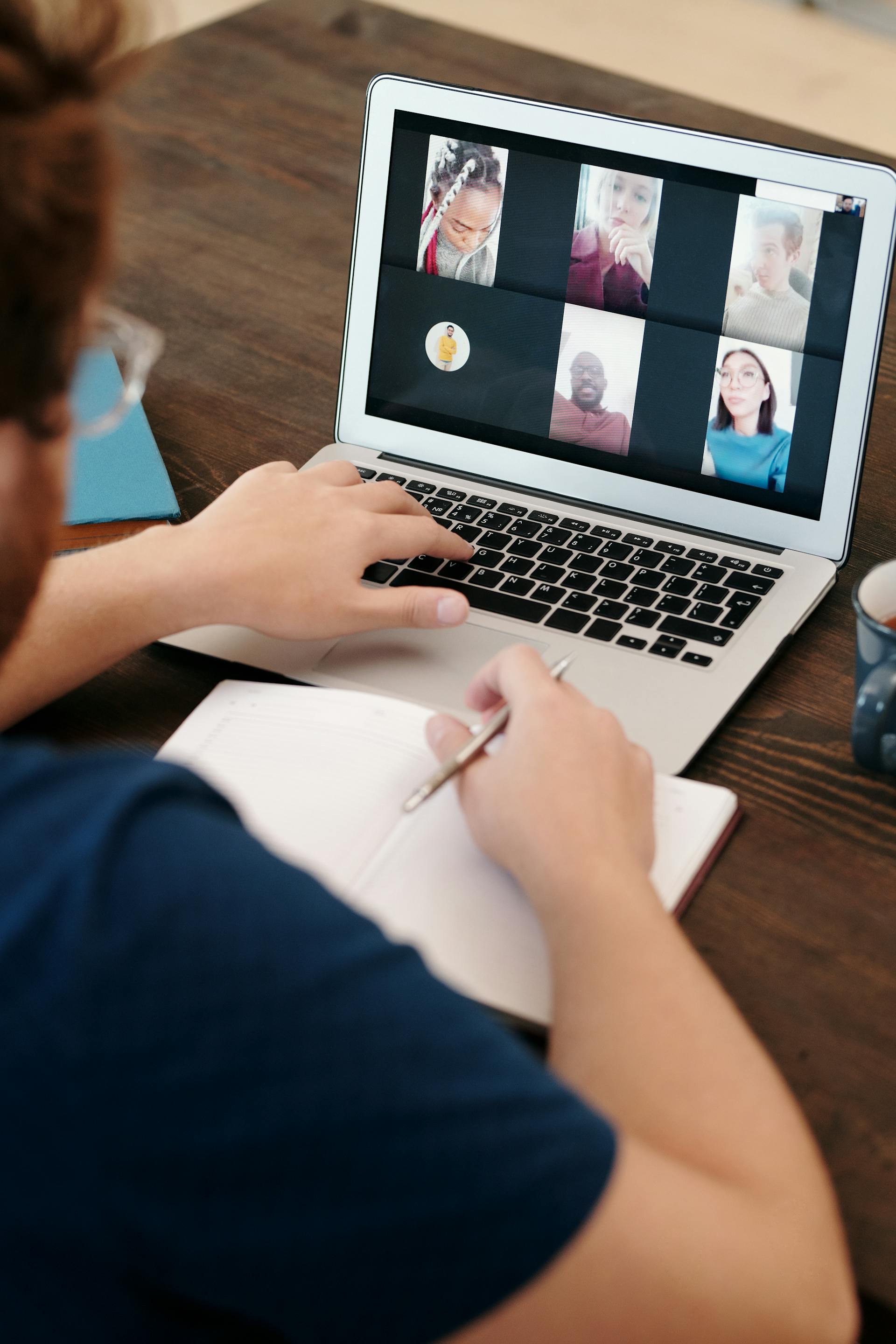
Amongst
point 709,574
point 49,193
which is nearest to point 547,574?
point 709,574

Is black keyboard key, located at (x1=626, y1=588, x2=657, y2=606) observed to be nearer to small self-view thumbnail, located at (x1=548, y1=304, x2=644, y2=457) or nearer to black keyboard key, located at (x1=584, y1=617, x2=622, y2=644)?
black keyboard key, located at (x1=584, y1=617, x2=622, y2=644)

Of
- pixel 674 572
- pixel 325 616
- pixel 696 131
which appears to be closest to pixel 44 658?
pixel 325 616

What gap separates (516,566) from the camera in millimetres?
1002

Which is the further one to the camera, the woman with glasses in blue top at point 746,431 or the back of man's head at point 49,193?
the woman with glasses in blue top at point 746,431

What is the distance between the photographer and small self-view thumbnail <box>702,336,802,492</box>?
954 millimetres

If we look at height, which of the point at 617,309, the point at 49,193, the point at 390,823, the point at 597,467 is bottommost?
the point at 390,823

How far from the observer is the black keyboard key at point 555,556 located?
3.29 ft

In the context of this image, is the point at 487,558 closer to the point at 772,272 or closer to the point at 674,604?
the point at 674,604

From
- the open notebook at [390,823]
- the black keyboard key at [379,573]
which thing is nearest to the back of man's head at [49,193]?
the open notebook at [390,823]

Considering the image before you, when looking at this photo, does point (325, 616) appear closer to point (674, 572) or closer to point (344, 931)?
point (674, 572)

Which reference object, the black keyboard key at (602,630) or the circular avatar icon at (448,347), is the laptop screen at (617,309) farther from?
the black keyboard key at (602,630)

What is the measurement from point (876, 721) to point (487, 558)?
1.13 ft

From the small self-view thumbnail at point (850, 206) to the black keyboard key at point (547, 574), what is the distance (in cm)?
33

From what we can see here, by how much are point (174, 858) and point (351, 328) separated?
766 millimetres
